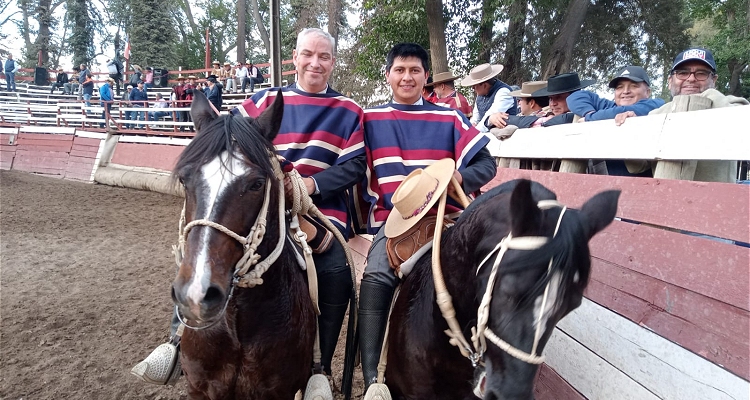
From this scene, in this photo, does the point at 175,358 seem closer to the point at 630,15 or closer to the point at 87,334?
the point at 87,334

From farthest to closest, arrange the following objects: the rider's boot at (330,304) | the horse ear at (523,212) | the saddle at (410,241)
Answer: the rider's boot at (330,304)
the saddle at (410,241)
the horse ear at (523,212)

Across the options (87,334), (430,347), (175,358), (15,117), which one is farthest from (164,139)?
(15,117)

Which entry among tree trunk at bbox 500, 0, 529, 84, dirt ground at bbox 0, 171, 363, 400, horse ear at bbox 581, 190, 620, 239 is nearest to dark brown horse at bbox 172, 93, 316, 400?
horse ear at bbox 581, 190, 620, 239

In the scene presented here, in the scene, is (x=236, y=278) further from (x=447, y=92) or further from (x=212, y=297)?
(x=447, y=92)

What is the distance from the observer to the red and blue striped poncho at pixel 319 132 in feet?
9.57

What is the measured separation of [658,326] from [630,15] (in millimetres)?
13350

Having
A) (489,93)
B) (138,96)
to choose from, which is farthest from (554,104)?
(138,96)

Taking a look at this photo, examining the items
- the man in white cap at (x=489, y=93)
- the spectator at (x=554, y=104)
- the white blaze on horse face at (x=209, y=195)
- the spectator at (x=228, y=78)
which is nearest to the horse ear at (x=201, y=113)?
the white blaze on horse face at (x=209, y=195)

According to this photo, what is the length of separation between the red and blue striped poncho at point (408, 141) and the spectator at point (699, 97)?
0.98 meters

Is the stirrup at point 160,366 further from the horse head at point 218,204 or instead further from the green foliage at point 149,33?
the green foliage at point 149,33

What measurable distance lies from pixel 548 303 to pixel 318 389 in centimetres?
152

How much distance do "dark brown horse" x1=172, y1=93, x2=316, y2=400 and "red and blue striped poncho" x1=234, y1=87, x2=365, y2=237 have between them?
618mm

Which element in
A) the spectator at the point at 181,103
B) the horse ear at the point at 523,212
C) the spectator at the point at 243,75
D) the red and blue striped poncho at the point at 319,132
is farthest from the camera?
the spectator at the point at 243,75

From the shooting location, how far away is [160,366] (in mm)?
2451
